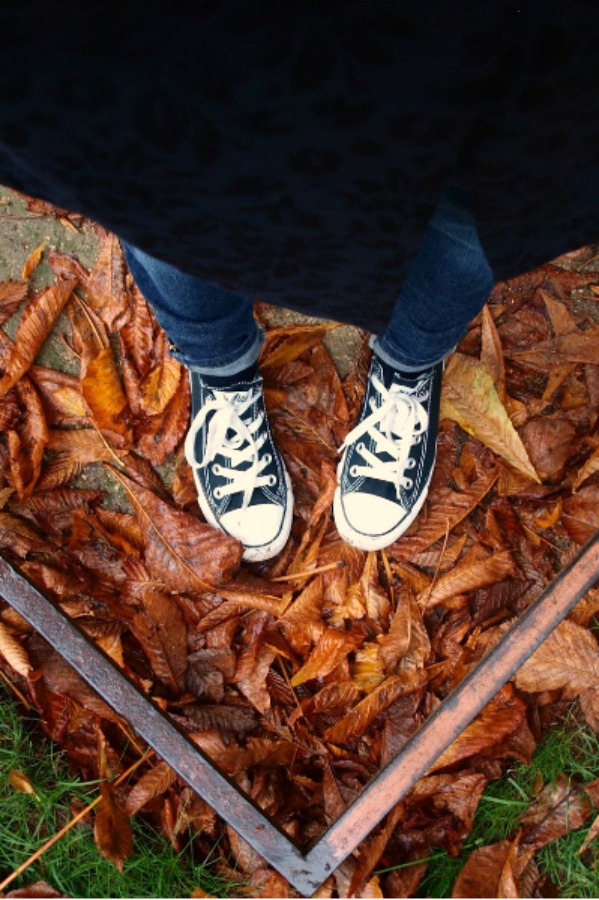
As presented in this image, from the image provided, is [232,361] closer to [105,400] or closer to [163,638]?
[105,400]

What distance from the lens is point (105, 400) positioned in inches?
55.4

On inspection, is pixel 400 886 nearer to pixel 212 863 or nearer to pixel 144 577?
pixel 212 863

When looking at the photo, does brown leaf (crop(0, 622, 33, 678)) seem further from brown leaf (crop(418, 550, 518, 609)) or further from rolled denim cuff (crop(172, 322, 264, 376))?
brown leaf (crop(418, 550, 518, 609))

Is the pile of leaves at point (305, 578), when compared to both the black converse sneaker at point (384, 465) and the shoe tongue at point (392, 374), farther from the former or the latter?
the shoe tongue at point (392, 374)

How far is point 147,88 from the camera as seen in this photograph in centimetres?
41

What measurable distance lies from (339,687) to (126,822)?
1.40ft

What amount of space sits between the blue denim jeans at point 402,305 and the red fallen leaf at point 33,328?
1.60 ft

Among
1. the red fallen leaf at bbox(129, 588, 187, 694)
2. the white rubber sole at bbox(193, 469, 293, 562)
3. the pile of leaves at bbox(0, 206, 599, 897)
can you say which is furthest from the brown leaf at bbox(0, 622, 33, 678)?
the white rubber sole at bbox(193, 469, 293, 562)

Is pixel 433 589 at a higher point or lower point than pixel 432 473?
lower

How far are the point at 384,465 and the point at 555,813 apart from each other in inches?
27.1

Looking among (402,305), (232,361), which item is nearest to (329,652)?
(232,361)

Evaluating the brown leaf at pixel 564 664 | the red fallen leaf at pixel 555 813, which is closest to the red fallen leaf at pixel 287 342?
the brown leaf at pixel 564 664

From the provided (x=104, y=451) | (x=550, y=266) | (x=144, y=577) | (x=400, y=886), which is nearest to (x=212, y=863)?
(x=400, y=886)

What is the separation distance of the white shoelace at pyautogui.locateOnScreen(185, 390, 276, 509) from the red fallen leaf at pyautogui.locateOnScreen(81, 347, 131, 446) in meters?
0.16
